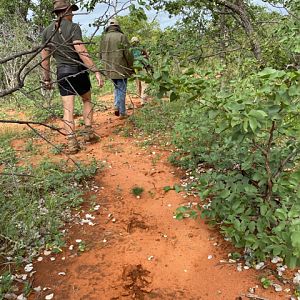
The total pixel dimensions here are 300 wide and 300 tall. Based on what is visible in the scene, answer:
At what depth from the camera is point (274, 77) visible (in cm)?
167

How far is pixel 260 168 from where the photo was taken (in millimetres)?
2467

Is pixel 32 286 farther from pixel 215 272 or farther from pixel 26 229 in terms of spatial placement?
pixel 215 272

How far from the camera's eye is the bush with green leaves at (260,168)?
1794 mm

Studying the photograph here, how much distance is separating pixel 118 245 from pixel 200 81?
1.48 meters

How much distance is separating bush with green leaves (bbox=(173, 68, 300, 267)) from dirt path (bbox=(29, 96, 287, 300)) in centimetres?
23

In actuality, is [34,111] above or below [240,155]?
below

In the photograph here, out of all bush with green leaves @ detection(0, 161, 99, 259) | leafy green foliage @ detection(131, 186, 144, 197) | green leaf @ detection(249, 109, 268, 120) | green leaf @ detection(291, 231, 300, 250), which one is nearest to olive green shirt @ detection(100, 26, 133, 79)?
bush with green leaves @ detection(0, 161, 99, 259)

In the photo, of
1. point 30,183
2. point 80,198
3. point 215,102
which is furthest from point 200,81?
point 30,183

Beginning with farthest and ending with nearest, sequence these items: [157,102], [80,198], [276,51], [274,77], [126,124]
Answer: 1. [157,102]
2. [126,124]
3. [276,51]
4. [80,198]
5. [274,77]

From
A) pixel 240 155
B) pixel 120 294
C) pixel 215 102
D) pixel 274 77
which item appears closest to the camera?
pixel 274 77

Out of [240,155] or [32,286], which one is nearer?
[32,286]

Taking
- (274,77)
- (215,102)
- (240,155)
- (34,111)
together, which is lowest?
(34,111)

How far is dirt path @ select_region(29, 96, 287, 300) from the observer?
7.57ft

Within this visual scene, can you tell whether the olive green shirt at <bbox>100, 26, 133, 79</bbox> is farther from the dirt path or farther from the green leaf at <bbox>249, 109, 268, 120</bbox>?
the green leaf at <bbox>249, 109, 268, 120</bbox>
